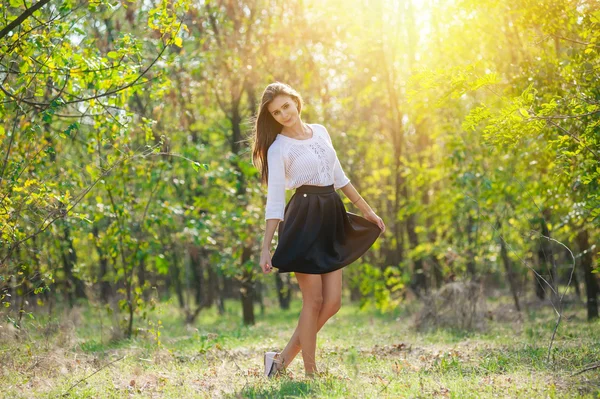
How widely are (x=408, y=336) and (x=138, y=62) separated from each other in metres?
4.15

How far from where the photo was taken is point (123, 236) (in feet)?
23.6

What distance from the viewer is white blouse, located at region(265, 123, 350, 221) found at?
4348mm

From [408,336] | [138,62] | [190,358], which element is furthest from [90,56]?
[408,336]

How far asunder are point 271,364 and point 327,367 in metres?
0.41

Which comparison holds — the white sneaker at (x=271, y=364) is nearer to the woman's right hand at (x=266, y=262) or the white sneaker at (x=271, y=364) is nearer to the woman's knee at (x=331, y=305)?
the woman's knee at (x=331, y=305)

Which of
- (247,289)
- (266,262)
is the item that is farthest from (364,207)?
(247,289)

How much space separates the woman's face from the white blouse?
13cm

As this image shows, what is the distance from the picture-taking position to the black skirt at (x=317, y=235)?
166 inches

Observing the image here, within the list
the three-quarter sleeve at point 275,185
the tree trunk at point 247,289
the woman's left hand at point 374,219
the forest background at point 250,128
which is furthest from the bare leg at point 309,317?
the tree trunk at point 247,289

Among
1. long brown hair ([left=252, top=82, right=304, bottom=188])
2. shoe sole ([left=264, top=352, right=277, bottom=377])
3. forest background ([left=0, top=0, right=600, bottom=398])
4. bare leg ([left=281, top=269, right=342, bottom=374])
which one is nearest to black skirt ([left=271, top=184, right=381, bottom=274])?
bare leg ([left=281, top=269, right=342, bottom=374])

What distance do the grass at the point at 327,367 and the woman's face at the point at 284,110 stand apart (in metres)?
1.61

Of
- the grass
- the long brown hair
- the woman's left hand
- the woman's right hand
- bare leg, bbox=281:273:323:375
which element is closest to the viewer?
the grass

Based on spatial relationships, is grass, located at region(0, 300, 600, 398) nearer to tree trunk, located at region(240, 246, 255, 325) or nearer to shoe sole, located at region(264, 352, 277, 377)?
shoe sole, located at region(264, 352, 277, 377)

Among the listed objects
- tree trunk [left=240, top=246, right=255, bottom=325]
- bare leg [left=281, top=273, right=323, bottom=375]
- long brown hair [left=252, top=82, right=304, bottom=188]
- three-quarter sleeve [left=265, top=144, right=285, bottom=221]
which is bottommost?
tree trunk [left=240, top=246, right=255, bottom=325]
